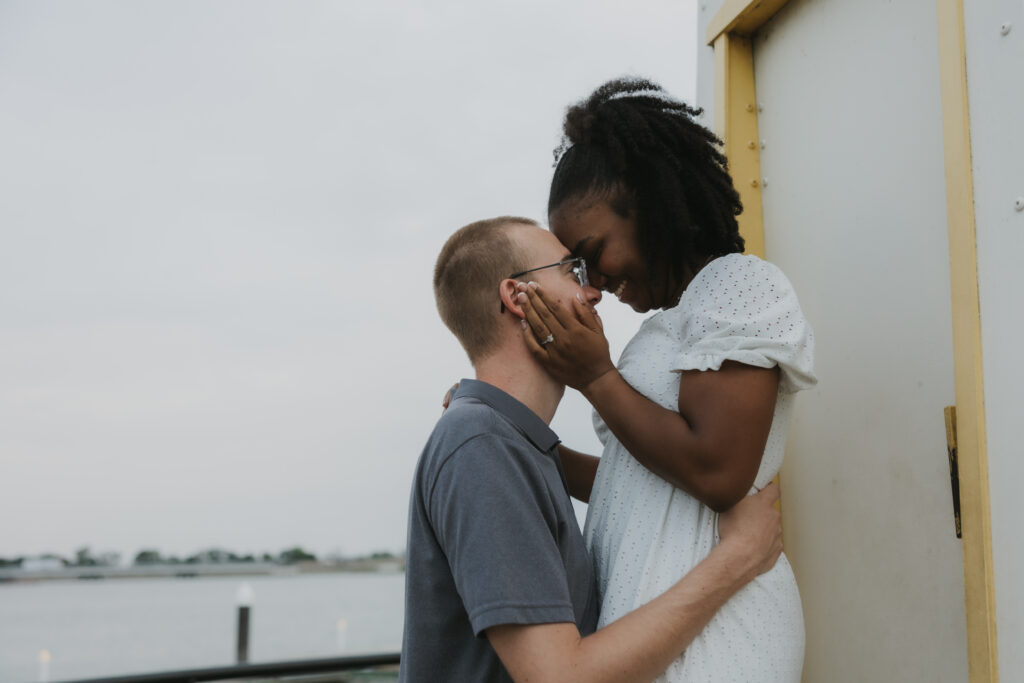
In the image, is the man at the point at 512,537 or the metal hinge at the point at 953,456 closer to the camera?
the man at the point at 512,537

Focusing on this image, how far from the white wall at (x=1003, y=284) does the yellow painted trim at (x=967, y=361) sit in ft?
0.04

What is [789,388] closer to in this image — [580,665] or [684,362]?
[684,362]

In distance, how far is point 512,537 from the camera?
1.30m

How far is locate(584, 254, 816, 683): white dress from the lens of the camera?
1.34 m

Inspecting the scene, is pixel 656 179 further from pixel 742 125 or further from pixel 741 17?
pixel 741 17

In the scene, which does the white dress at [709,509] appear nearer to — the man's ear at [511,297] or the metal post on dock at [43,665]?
the man's ear at [511,297]

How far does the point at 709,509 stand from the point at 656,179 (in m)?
0.66

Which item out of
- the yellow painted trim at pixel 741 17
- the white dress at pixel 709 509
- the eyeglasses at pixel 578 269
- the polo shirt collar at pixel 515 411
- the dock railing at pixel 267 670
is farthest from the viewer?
the dock railing at pixel 267 670

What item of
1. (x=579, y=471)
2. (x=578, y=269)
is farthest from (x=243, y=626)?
(x=578, y=269)

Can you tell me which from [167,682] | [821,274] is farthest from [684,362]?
[167,682]

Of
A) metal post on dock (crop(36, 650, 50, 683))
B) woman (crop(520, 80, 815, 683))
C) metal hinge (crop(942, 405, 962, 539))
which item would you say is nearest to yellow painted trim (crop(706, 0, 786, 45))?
woman (crop(520, 80, 815, 683))

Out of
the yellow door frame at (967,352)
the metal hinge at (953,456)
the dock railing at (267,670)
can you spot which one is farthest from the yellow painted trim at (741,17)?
the dock railing at (267,670)

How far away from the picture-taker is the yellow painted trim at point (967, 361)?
1328 mm

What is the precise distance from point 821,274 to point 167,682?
2973 millimetres
